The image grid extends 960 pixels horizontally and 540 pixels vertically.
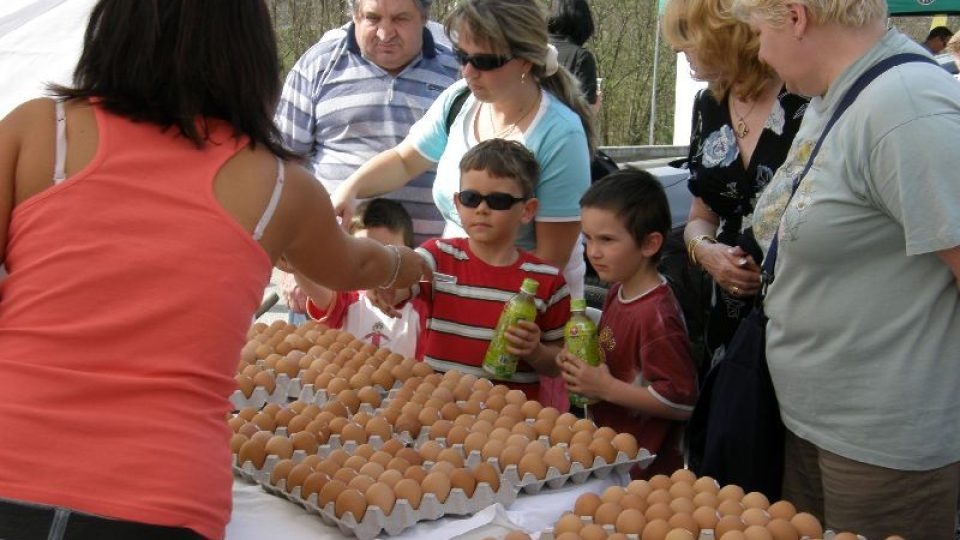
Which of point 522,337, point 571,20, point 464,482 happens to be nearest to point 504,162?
point 522,337

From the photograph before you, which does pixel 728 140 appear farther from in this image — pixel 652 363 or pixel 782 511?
pixel 782 511

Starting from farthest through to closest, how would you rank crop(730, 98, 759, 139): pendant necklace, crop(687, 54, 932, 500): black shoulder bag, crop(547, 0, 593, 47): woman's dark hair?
crop(547, 0, 593, 47): woman's dark hair, crop(730, 98, 759, 139): pendant necklace, crop(687, 54, 932, 500): black shoulder bag

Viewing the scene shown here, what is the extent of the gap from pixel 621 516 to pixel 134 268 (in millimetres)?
968

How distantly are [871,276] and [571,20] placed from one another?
11.8ft

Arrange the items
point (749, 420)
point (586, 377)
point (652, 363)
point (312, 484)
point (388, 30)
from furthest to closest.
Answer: point (388, 30), point (652, 363), point (586, 377), point (749, 420), point (312, 484)

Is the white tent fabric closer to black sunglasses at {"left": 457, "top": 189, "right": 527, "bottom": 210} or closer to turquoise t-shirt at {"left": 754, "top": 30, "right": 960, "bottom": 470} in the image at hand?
black sunglasses at {"left": 457, "top": 189, "right": 527, "bottom": 210}

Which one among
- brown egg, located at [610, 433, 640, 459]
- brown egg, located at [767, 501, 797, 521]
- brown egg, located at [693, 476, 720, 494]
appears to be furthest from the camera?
brown egg, located at [610, 433, 640, 459]

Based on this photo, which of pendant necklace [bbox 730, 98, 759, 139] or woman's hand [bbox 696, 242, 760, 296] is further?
pendant necklace [bbox 730, 98, 759, 139]

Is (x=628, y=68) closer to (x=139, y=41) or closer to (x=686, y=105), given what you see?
(x=686, y=105)

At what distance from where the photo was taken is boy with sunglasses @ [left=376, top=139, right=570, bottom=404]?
2.96m

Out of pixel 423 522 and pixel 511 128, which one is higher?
pixel 511 128

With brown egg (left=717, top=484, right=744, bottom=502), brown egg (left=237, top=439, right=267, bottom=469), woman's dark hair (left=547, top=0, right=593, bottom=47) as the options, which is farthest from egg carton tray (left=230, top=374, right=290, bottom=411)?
woman's dark hair (left=547, top=0, right=593, bottom=47)

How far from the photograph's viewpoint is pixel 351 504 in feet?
6.46

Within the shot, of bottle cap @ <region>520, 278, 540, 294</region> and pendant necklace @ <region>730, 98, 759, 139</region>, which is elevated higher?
pendant necklace @ <region>730, 98, 759, 139</region>
